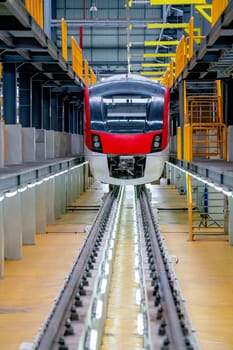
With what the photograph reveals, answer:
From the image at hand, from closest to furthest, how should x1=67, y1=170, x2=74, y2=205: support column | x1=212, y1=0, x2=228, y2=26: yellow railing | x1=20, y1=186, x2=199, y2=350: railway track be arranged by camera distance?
x1=20, y1=186, x2=199, y2=350: railway track < x1=212, y1=0, x2=228, y2=26: yellow railing < x1=67, y1=170, x2=74, y2=205: support column

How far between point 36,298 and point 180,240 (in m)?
5.63

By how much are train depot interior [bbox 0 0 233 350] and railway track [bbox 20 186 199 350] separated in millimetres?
19

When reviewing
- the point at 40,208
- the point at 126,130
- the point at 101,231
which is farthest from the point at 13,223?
the point at 126,130

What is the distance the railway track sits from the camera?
6.26m

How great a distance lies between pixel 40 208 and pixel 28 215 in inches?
61.6

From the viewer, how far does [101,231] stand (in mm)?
13438

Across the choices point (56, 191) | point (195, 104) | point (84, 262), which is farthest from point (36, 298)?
point (195, 104)

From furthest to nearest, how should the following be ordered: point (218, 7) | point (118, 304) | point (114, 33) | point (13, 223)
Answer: point (114, 33)
point (13, 223)
point (218, 7)
point (118, 304)

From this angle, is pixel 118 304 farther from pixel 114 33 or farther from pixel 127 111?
pixel 114 33

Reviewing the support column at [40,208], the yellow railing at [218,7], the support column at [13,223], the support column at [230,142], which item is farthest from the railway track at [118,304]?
the yellow railing at [218,7]

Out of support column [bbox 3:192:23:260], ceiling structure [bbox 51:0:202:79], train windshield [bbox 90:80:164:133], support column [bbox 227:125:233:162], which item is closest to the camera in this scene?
support column [bbox 3:192:23:260]

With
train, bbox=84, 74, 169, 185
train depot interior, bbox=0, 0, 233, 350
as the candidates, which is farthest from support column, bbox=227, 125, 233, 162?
train, bbox=84, 74, 169, 185

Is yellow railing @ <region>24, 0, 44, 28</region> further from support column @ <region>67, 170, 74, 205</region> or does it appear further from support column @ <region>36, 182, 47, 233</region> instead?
support column @ <region>67, 170, 74, 205</region>

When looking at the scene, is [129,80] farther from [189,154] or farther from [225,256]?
[225,256]
